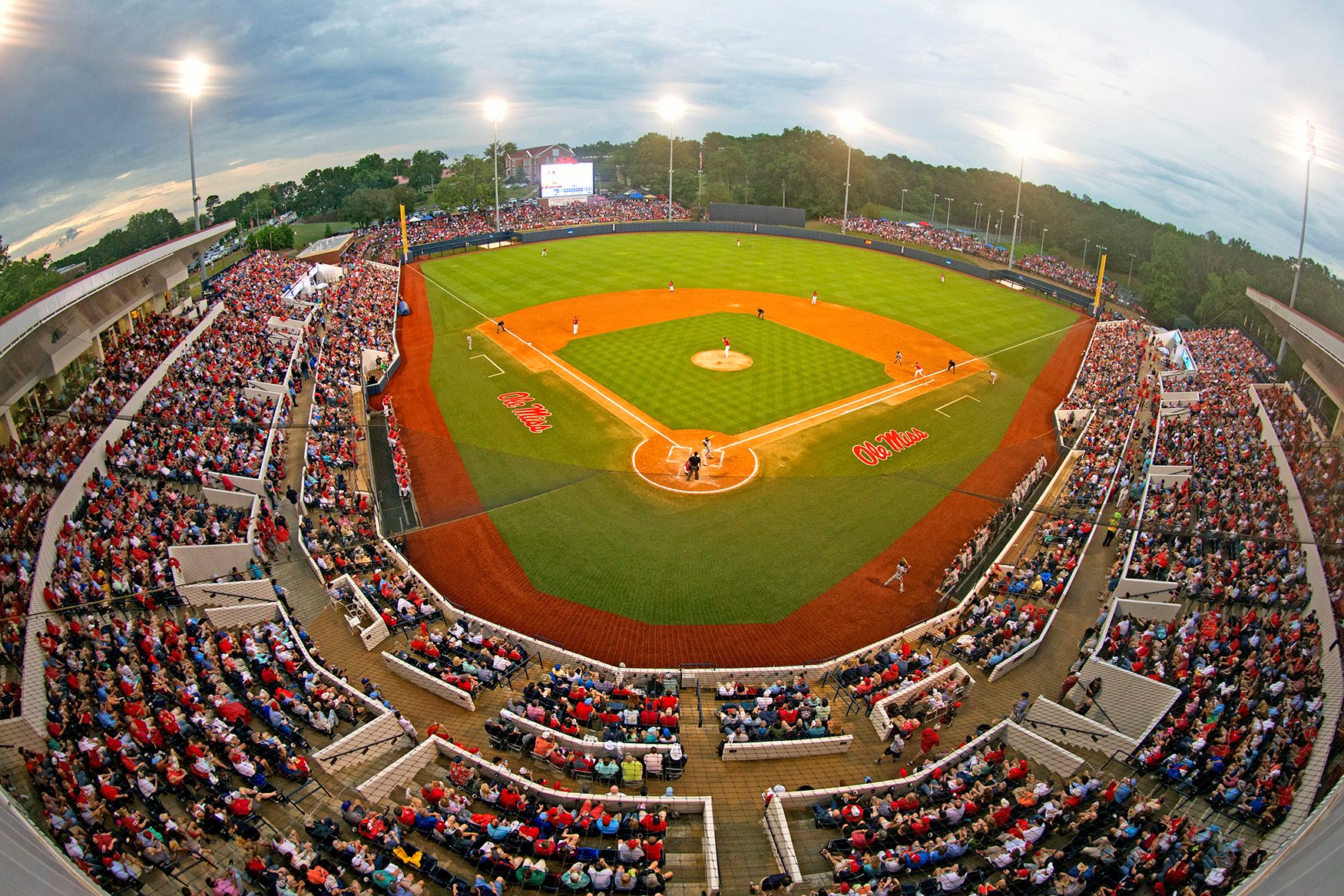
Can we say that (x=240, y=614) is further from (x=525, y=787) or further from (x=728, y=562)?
(x=728, y=562)

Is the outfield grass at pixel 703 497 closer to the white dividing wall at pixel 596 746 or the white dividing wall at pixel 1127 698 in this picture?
the white dividing wall at pixel 596 746

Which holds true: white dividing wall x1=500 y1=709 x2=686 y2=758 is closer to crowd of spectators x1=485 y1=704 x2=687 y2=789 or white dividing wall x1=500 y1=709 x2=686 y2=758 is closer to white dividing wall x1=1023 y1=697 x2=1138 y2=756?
crowd of spectators x1=485 y1=704 x2=687 y2=789

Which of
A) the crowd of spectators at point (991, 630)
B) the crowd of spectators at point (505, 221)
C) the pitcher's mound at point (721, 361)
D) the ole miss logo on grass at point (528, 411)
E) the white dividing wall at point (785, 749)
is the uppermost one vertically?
the crowd of spectators at point (505, 221)

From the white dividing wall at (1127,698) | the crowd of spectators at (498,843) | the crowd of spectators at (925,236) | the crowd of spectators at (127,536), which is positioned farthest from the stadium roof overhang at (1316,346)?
the crowd of spectators at (925,236)

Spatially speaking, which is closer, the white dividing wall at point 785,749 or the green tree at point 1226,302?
the white dividing wall at point 785,749

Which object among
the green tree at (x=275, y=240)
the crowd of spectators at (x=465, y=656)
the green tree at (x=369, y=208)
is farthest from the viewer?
the green tree at (x=369, y=208)
